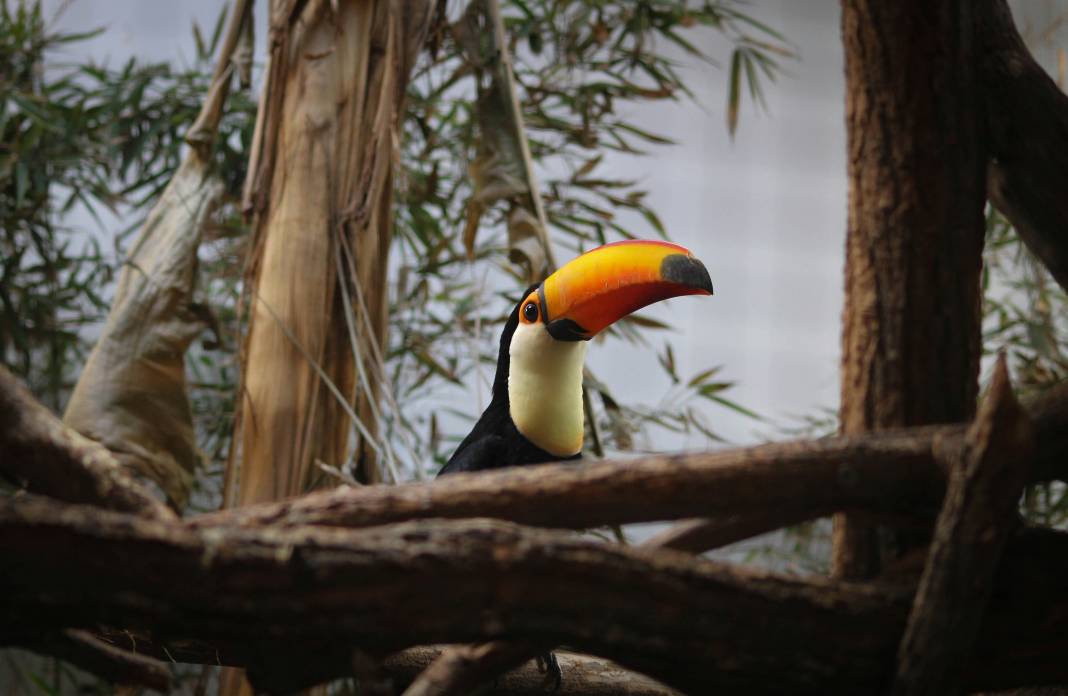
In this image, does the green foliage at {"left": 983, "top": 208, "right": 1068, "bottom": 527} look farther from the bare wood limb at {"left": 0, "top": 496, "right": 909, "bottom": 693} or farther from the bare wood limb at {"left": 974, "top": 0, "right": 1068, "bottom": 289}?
the bare wood limb at {"left": 0, "top": 496, "right": 909, "bottom": 693}

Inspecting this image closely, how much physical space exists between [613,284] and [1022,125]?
0.59m

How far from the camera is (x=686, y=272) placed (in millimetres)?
1379

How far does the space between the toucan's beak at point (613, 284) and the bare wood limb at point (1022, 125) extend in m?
0.40

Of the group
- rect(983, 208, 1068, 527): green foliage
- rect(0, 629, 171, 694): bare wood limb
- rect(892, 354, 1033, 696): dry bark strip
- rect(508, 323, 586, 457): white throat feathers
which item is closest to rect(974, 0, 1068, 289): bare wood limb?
rect(892, 354, 1033, 696): dry bark strip

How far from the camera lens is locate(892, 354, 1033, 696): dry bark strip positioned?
0.69m

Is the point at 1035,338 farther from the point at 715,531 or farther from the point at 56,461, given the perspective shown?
the point at 56,461

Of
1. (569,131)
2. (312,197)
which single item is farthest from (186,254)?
(569,131)

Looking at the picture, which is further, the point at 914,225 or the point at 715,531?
the point at 914,225

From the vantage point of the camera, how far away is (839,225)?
370 centimetres

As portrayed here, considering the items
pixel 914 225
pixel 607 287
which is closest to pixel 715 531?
pixel 914 225

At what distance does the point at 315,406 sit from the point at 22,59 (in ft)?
4.79

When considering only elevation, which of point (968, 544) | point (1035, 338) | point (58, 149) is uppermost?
point (58, 149)

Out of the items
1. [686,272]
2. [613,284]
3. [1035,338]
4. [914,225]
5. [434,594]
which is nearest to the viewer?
[434,594]

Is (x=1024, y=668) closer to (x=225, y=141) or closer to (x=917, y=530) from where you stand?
(x=917, y=530)
